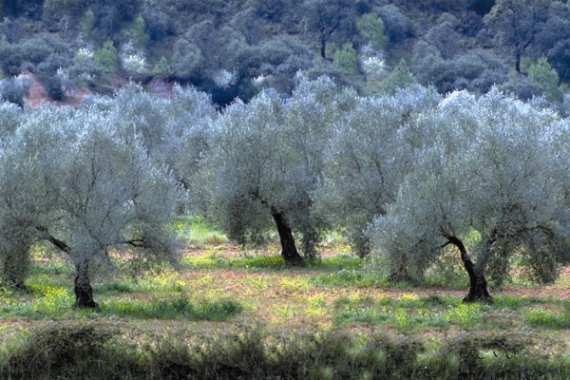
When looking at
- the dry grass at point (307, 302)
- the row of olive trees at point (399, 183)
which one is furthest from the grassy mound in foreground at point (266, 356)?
the row of olive trees at point (399, 183)

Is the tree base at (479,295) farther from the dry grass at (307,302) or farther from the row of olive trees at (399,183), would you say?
the dry grass at (307,302)

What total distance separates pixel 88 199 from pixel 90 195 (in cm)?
13

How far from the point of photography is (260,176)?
35.9 meters

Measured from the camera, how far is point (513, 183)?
25.1 m

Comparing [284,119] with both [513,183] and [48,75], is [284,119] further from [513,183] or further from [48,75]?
[48,75]

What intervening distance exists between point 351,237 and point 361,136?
4.19 m

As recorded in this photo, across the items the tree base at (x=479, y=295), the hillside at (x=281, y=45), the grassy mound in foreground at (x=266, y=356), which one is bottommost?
the grassy mound in foreground at (x=266, y=356)

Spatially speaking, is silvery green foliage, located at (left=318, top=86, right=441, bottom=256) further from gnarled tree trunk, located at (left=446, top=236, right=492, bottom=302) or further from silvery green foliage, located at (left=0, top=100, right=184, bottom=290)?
silvery green foliage, located at (left=0, top=100, right=184, bottom=290)

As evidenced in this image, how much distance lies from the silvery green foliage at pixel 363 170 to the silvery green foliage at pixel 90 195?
9.42 meters

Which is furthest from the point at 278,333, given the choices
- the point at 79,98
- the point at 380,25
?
the point at 380,25

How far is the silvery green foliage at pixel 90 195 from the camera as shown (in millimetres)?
24484

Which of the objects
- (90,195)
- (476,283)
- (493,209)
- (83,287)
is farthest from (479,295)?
(90,195)

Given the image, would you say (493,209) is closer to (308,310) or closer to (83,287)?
(308,310)

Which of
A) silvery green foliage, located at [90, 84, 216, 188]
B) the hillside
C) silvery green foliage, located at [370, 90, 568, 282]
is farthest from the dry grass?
the hillside
